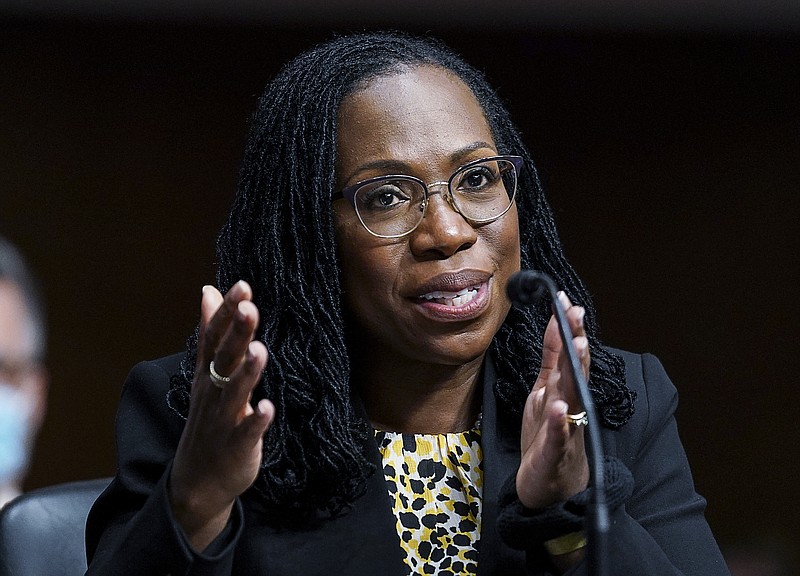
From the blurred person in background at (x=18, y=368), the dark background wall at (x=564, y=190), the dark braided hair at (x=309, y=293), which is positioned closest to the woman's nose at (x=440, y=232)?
the dark braided hair at (x=309, y=293)

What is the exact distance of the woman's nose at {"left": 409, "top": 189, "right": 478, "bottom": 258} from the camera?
1.62 metres

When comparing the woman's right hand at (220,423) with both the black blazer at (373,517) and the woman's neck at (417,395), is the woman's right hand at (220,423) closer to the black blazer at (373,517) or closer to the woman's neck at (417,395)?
the black blazer at (373,517)

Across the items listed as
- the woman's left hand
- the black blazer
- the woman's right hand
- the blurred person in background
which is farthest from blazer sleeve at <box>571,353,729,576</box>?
the blurred person in background

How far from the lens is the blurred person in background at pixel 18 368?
3.20 meters

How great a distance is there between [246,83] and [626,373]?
7.42 ft

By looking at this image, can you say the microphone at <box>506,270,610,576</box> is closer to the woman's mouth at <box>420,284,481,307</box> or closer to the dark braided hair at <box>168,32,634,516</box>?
the woman's mouth at <box>420,284,481,307</box>

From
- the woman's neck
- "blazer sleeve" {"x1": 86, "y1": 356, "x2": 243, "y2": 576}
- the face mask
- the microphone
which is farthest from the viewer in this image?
the face mask

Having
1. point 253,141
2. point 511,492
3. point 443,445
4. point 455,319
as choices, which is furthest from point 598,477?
point 253,141

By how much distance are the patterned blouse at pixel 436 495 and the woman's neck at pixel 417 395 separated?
0.06 ft

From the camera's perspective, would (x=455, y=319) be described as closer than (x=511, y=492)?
No

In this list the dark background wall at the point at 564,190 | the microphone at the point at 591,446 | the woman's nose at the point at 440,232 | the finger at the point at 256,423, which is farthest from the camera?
the dark background wall at the point at 564,190

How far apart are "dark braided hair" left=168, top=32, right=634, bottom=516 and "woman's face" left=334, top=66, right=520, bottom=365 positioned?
0.03m

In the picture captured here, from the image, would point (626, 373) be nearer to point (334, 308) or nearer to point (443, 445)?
point (443, 445)

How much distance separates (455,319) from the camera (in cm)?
163
